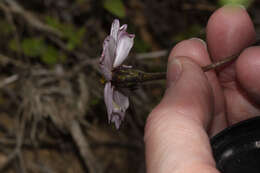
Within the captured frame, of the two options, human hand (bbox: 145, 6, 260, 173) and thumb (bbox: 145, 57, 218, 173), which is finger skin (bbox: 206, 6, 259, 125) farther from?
thumb (bbox: 145, 57, 218, 173)

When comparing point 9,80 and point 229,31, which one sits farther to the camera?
point 9,80

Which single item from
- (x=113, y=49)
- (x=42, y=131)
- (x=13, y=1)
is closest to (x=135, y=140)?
(x=42, y=131)

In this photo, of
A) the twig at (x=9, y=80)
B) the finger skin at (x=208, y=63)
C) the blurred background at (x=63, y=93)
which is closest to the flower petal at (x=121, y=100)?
the finger skin at (x=208, y=63)

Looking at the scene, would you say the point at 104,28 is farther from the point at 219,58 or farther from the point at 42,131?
the point at 219,58

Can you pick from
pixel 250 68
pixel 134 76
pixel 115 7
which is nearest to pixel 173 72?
pixel 134 76

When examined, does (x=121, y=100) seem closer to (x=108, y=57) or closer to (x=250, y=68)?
(x=108, y=57)
